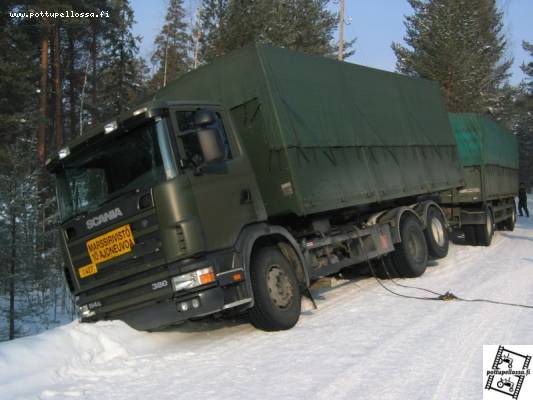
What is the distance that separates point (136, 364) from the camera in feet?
16.9

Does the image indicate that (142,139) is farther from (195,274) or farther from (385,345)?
(385,345)

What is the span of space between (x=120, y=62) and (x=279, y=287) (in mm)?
25590

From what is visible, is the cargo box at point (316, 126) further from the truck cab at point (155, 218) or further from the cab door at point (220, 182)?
the truck cab at point (155, 218)

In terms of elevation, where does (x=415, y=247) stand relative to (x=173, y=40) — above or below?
below

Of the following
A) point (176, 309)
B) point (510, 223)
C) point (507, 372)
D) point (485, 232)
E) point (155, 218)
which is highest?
point (155, 218)

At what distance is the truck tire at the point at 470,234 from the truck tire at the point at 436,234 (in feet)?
8.88

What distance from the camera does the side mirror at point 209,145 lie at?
545 centimetres

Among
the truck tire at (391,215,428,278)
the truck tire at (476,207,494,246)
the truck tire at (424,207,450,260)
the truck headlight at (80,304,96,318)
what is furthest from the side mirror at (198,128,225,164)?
the truck tire at (476,207,494,246)

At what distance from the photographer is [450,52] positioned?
29.3m

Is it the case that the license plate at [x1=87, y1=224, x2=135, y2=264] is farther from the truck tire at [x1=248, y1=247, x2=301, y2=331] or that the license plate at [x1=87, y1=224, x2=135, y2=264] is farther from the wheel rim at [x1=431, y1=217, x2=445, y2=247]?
the wheel rim at [x1=431, y1=217, x2=445, y2=247]

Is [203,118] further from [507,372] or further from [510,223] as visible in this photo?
[510,223]

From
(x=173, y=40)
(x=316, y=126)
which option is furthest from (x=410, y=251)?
(x=173, y=40)

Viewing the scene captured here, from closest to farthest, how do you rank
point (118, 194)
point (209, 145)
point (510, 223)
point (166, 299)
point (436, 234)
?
1. point (166, 299)
2. point (209, 145)
3. point (118, 194)
4. point (436, 234)
5. point (510, 223)

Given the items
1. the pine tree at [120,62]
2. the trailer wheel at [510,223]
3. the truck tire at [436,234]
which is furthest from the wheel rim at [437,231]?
the pine tree at [120,62]
